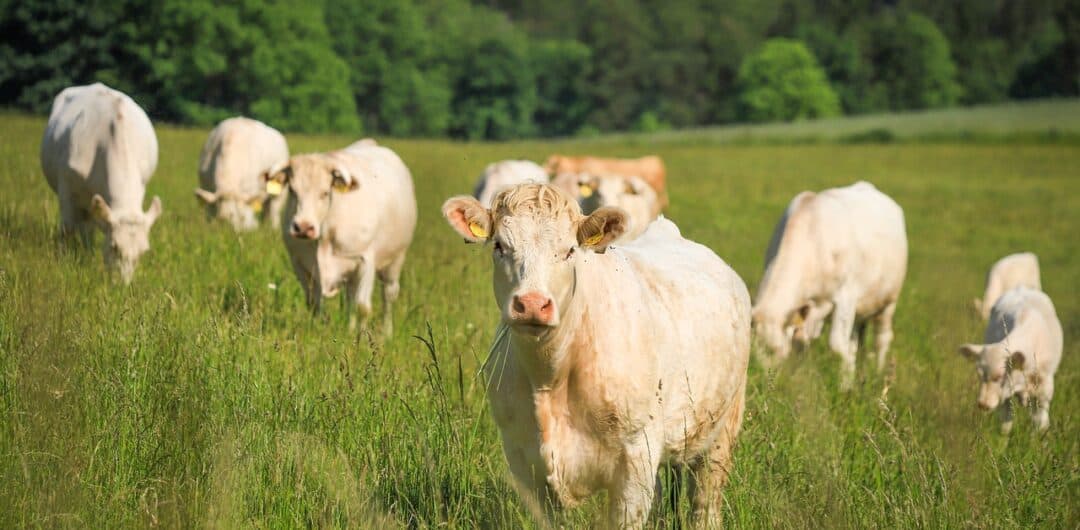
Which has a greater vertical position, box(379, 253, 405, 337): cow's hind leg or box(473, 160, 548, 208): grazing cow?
box(473, 160, 548, 208): grazing cow

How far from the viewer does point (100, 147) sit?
11641 mm

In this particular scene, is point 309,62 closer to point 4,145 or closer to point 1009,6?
point 4,145

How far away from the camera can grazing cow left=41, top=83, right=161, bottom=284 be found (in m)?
10.7

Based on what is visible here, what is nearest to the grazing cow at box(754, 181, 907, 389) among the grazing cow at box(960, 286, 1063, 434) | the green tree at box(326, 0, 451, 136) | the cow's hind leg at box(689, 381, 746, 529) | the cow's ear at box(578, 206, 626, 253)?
the grazing cow at box(960, 286, 1063, 434)

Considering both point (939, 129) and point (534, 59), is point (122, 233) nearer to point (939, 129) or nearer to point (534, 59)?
point (939, 129)

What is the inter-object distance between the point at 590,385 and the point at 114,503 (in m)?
2.00

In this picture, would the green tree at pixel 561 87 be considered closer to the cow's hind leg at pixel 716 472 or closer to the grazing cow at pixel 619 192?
the grazing cow at pixel 619 192

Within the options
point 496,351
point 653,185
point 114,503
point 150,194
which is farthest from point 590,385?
point 653,185

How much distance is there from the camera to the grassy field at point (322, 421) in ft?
17.0

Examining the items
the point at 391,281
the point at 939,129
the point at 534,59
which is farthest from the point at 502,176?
the point at 534,59

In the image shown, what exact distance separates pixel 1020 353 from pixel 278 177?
6450mm

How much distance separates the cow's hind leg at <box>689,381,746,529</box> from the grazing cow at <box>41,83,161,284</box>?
609cm

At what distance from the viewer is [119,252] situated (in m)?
10.5

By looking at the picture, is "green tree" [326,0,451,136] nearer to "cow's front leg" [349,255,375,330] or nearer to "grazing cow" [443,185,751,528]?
"cow's front leg" [349,255,375,330]
